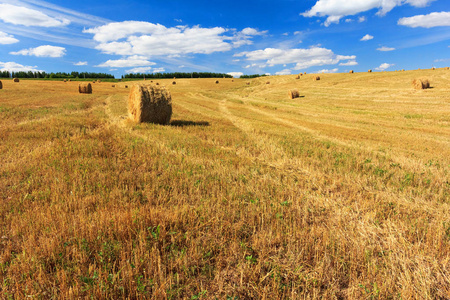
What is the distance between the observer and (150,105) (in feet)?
48.0

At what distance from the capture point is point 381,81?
39406mm

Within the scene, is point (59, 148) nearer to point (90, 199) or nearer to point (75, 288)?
point (90, 199)

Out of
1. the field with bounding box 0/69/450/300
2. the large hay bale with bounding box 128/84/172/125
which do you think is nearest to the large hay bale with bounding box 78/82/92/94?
the large hay bale with bounding box 128/84/172/125

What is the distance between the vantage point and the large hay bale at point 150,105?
14.5 meters

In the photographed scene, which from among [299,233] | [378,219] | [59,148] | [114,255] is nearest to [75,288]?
[114,255]

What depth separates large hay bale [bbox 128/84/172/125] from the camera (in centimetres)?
1452

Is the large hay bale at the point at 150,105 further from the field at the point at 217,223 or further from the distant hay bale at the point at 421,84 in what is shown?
the distant hay bale at the point at 421,84

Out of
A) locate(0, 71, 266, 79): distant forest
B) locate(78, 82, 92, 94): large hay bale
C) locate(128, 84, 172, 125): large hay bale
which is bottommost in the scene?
locate(128, 84, 172, 125): large hay bale

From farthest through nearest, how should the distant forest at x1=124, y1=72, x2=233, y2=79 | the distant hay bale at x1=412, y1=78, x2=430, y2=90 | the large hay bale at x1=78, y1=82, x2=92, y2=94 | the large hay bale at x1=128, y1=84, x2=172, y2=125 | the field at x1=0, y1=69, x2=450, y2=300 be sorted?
the distant forest at x1=124, y1=72, x2=233, y2=79 < the large hay bale at x1=78, y1=82, x2=92, y2=94 < the distant hay bale at x1=412, y1=78, x2=430, y2=90 < the large hay bale at x1=128, y1=84, x2=172, y2=125 < the field at x1=0, y1=69, x2=450, y2=300

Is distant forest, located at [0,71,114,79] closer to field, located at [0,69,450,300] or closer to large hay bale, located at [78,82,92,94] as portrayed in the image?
large hay bale, located at [78,82,92,94]

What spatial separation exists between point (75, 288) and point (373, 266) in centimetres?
363

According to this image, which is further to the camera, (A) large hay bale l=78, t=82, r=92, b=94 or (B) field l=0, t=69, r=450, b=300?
(A) large hay bale l=78, t=82, r=92, b=94

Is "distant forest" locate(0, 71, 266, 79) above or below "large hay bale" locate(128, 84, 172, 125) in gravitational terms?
above

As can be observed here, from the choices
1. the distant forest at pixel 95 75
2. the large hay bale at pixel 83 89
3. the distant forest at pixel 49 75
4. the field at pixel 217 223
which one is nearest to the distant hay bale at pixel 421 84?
the field at pixel 217 223
